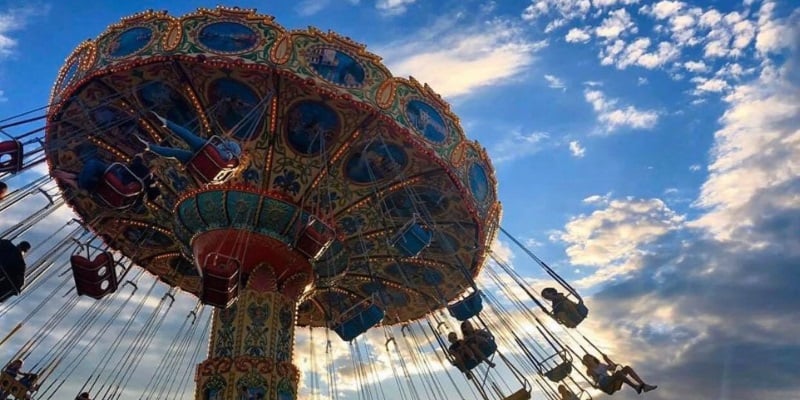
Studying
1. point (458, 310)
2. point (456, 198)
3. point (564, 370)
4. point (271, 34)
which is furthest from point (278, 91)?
point (564, 370)

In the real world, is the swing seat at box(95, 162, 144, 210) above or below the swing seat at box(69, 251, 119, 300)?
below

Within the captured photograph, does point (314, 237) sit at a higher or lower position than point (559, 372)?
higher

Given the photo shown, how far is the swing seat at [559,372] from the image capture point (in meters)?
10.5

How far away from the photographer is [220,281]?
9523 mm

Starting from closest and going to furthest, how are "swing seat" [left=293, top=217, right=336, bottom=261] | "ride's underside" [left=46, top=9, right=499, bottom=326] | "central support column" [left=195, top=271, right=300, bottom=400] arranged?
"ride's underside" [left=46, top=9, right=499, bottom=326] < "central support column" [left=195, top=271, right=300, bottom=400] < "swing seat" [left=293, top=217, right=336, bottom=261]

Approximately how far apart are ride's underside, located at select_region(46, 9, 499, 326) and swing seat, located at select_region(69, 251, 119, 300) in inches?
40.8

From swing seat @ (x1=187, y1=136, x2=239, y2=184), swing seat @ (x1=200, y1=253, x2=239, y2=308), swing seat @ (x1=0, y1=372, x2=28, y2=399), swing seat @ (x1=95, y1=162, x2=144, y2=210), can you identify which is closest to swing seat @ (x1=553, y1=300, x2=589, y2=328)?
swing seat @ (x1=200, y1=253, x2=239, y2=308)

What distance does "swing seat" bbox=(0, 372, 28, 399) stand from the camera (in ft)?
31.9

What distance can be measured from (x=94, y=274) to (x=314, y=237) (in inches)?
137

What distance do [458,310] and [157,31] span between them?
7.76 meters

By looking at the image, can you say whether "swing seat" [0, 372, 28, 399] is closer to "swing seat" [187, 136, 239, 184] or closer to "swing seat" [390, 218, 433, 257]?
"swing seat" [187, 136, 239, 184]

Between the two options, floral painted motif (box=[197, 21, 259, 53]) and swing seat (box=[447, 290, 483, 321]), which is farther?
swing seat (box=[447, 290, 483, 321])

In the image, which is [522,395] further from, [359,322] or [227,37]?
[227,37]

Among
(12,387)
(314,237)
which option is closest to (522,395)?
(314,237)
